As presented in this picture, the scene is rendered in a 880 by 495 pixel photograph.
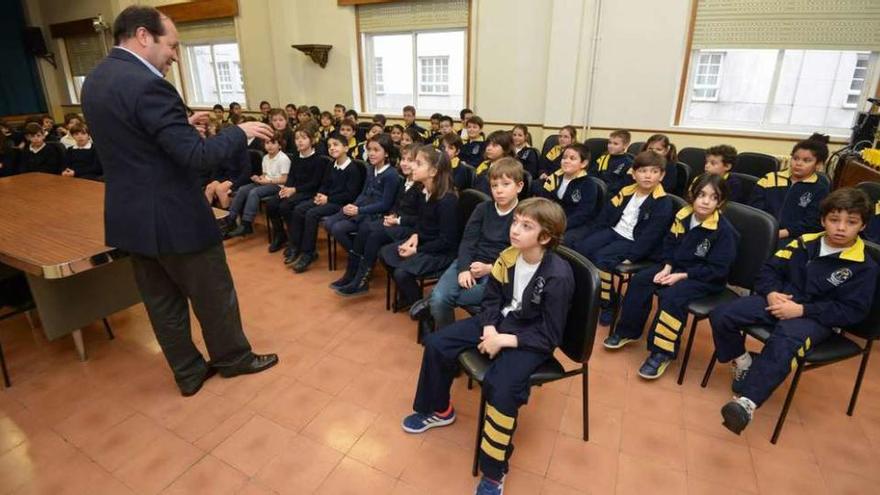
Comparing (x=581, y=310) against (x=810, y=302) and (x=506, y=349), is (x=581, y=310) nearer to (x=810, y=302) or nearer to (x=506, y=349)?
(x=506, y=349)

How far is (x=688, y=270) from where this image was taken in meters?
2.24

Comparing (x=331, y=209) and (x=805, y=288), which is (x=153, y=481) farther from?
(x=805, y=288)

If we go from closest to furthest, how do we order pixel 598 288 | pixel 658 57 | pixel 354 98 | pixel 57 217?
pixel 598 288
pixel 57 217
pixel 658 57
pixel 354 98

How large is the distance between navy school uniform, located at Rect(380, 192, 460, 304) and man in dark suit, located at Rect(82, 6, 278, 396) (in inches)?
36.4

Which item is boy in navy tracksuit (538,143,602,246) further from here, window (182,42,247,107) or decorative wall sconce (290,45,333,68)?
window (182,42,247,107)

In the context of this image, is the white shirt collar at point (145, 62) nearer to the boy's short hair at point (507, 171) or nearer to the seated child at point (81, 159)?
the boy's short hair at point (507, 171)

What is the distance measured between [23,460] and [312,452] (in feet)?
3.65

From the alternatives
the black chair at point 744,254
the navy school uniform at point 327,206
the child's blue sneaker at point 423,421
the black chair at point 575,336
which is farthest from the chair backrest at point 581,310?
the navy school uniform at point 327,206

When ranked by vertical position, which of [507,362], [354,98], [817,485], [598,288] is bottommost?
[817,485]

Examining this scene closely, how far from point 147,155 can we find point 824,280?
2.75 m

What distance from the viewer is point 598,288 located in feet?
4.90

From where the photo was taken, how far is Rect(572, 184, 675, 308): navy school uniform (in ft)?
8.24

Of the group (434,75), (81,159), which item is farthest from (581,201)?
(81,159)

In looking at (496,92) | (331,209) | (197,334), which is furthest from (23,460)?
(496,92)
